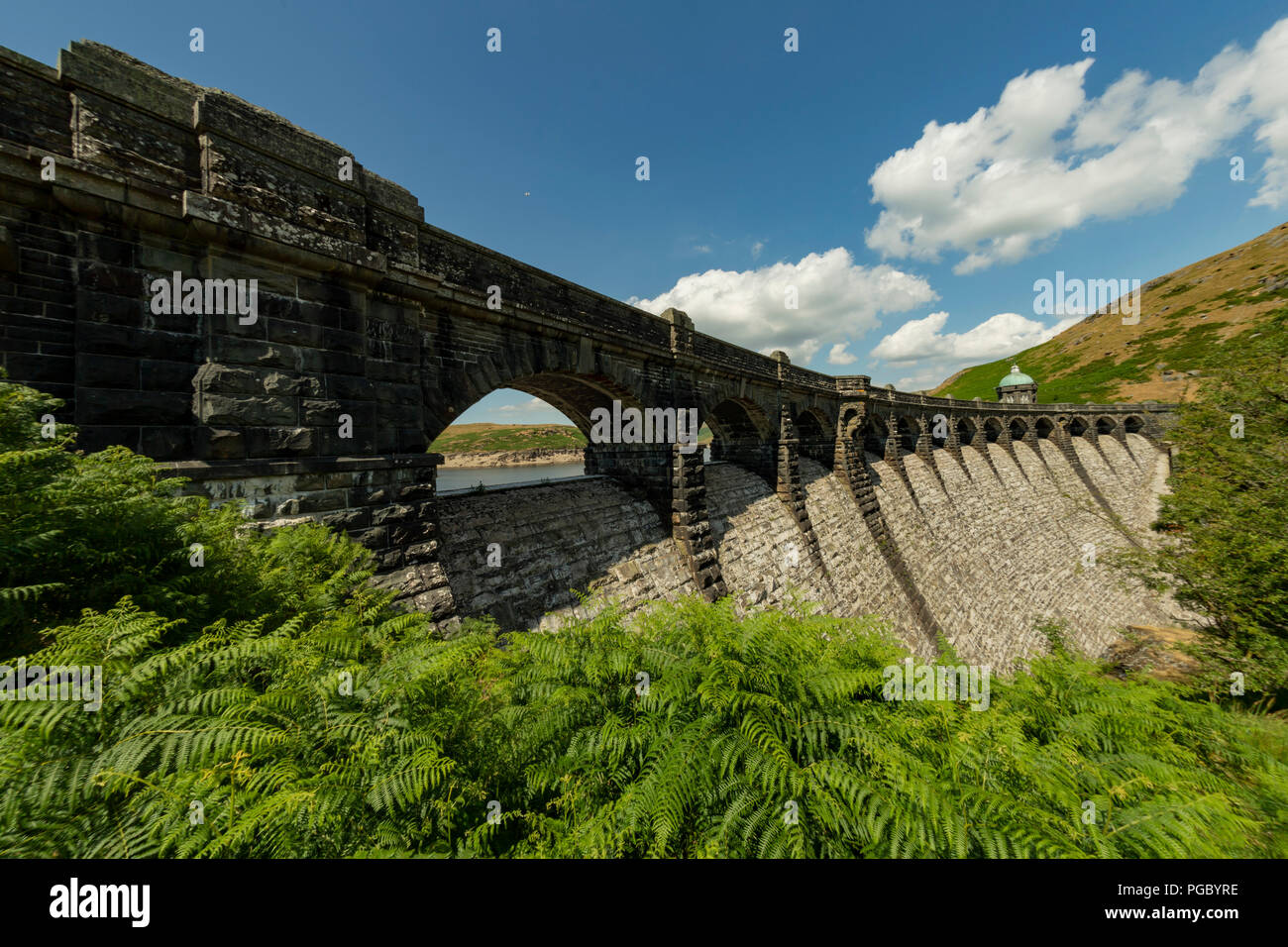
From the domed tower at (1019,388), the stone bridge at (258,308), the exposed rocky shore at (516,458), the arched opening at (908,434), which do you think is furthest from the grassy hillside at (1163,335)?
the stone bridge at (258,308)

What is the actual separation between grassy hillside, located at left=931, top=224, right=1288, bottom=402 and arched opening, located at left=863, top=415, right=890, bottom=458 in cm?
5275

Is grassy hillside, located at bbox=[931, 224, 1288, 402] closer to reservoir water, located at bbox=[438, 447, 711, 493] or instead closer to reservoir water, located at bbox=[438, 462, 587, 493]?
reservoir water, located at bbox=[438, 447, 711, 493]

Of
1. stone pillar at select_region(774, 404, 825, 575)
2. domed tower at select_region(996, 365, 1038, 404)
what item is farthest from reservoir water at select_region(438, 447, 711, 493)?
domed tower at select_region(996, 365, 1038, 404)

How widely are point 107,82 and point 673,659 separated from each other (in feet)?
25.4

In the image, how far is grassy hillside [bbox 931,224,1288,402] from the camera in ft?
207

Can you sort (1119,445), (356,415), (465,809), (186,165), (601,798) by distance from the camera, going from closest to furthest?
(465,809) < (601,798) < (186,165) < (356,415) < (1119,445)

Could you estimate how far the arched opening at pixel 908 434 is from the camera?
94.1 ft

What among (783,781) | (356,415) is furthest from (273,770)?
(356,415)

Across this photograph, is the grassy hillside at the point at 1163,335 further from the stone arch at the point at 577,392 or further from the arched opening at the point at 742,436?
the stone arch at the point at 577,392

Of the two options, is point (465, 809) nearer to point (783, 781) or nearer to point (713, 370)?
point (783, 781)

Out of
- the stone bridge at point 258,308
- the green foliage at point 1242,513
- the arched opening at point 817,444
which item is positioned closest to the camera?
the stone bridge at point 258,308

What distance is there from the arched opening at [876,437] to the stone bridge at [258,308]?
2236 centimetres

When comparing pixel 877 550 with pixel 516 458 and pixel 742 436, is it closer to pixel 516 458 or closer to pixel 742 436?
pixel 742 436

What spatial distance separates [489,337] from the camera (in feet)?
25.0
